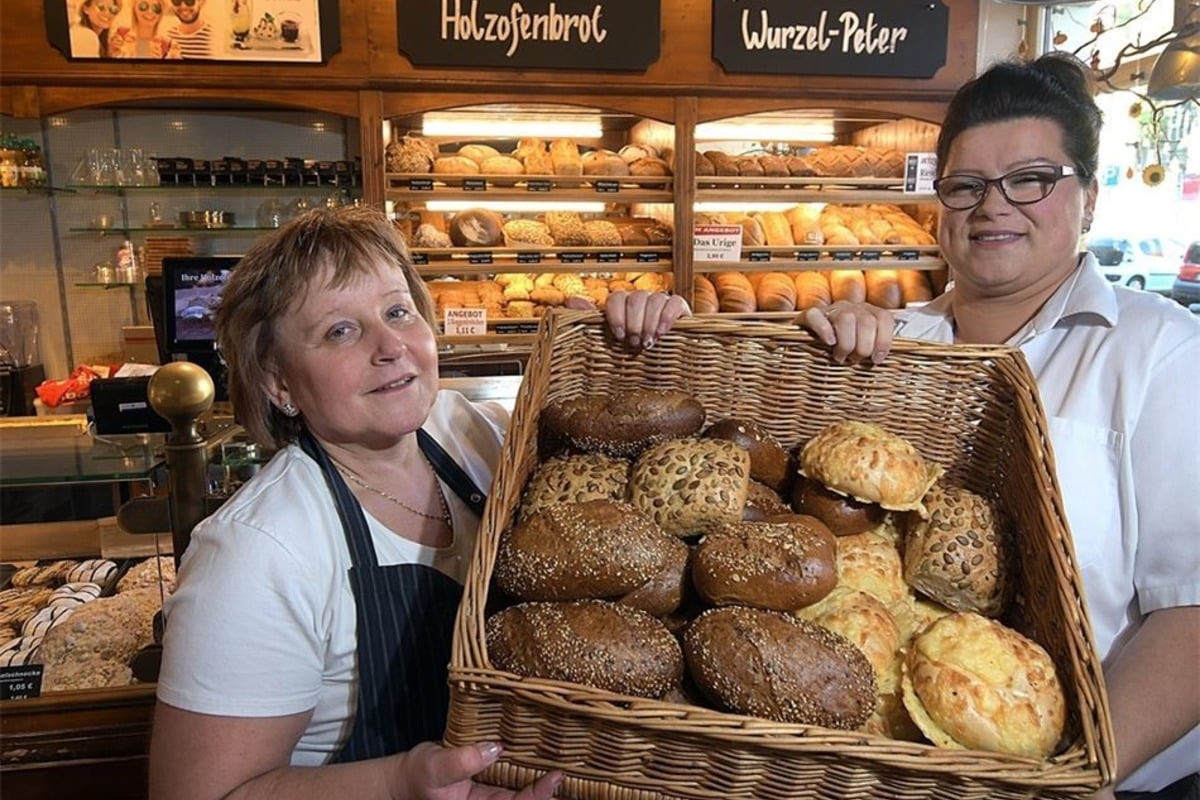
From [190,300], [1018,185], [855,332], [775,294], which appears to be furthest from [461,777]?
[775,294]

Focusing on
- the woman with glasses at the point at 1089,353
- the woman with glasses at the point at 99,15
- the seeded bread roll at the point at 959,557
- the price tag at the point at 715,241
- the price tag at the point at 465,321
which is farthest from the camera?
the price tag at the point at 715,241

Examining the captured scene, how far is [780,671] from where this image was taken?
31.6 inches

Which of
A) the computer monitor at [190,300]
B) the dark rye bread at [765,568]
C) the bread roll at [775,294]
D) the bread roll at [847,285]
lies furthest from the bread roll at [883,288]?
the dark rye bread at [765,568]

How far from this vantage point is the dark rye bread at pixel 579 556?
89cm

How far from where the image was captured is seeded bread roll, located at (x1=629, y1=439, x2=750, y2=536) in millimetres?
1009

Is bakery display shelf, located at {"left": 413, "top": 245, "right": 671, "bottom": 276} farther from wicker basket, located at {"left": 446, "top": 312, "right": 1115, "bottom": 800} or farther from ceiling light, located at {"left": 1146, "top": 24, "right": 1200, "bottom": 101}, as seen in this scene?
wicker basket, located at {"left": 446, "top": 312, "right": 1115, "bottom": 800}

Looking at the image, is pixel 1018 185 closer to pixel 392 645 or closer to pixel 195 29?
pixel 392 645

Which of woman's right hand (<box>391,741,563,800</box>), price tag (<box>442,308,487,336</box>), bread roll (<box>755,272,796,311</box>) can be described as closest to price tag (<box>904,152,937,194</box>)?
bread roll (<box>755,272,796,311</box>)

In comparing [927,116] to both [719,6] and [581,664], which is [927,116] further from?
[581,664]

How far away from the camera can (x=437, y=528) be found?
4.09ft

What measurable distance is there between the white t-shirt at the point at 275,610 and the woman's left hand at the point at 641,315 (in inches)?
17.7

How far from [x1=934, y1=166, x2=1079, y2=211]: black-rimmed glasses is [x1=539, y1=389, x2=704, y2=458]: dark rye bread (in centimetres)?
57

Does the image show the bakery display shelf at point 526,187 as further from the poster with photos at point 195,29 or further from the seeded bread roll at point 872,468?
the seeded bread roll at point 872,468

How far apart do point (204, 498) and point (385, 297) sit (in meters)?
0.62
